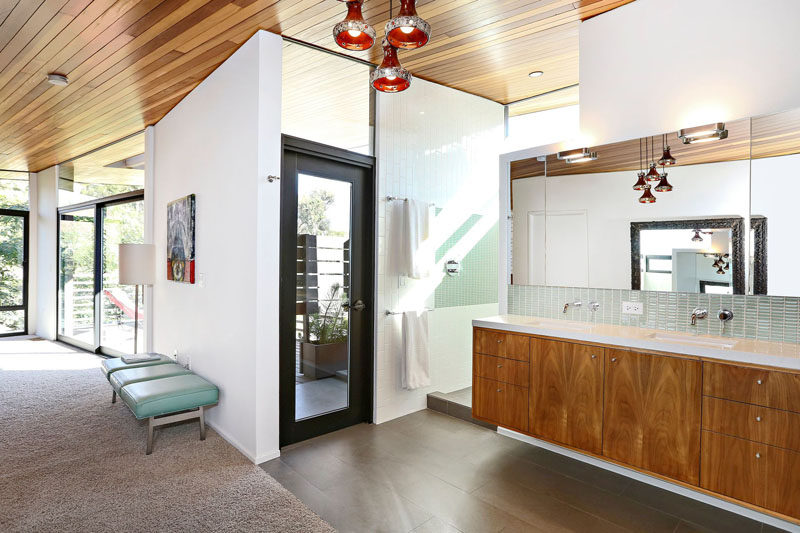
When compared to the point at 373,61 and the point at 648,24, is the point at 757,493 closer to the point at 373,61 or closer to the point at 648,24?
the point at 648,24

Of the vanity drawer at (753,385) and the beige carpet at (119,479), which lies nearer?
the vanity drawer at (753,385)

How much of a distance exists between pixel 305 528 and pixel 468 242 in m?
2.92

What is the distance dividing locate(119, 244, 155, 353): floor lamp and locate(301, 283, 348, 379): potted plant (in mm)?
2542

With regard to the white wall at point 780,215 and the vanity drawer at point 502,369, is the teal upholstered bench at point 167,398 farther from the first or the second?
the white wall at point 780,215

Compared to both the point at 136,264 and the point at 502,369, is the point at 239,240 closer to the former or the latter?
the point at 502,369

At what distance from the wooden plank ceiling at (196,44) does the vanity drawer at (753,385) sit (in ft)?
7.55

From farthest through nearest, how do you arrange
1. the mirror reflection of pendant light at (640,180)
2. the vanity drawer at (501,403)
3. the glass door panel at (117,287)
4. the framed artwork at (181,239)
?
the glass door panel at (117,287) → the framed artwork at (181,239) → the vanity drawer at (501,403) → the mirror reflection of pendant light at (640,180)

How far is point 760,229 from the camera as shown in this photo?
246 cm

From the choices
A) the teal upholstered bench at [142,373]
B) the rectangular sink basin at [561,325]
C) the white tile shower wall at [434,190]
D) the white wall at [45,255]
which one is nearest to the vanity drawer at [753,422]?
→ the rectangular sink basin at [561,325]

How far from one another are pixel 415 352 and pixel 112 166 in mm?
5262

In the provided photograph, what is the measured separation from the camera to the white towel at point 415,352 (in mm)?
3836

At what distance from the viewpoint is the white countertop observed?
2107 millimetres

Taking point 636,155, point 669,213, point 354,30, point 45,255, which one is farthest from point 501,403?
point 45,255

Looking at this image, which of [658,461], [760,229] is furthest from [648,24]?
[658,461]
